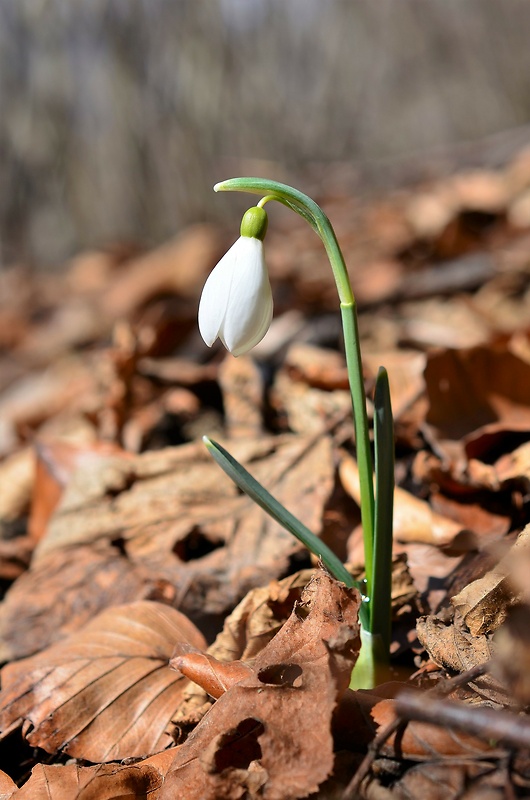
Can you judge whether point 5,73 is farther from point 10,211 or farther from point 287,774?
point 287,774

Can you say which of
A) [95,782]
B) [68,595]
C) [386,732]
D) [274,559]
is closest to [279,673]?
[386,732]

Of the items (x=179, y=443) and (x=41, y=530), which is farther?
(x=179, y=443)

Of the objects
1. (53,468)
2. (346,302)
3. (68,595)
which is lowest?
(68,595)

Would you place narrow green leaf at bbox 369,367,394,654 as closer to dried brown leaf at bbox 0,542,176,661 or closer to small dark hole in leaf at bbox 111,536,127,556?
dried brown leaf at bbox 0,542,176,661

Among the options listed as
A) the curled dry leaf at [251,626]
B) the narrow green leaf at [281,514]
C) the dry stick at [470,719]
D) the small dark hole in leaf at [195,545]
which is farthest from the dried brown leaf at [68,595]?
the dry stick at [470,719]

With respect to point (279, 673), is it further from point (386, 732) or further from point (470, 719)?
point (470, 719)

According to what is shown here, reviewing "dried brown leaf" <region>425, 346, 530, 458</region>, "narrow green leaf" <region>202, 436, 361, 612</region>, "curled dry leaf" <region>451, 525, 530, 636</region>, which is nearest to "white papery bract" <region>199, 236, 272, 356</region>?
"narrow green leaf" <region>202, 436, 361, 612</region>

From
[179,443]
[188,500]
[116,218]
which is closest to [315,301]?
[179,443]
